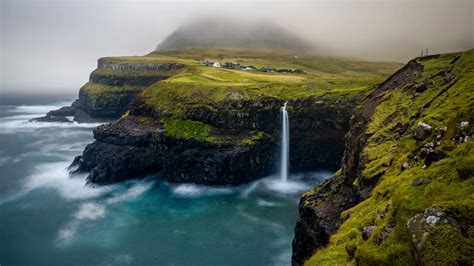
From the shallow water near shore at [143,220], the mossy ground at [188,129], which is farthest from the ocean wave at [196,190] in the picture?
the mossy ground at [188,129]

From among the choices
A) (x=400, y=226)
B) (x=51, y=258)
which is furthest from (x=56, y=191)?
(x=400, y=226)

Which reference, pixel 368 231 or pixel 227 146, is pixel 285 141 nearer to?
pixel 227 146

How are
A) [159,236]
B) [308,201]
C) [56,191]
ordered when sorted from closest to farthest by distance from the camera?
1. [308,201]
2. [159,236]
3. [56,191]

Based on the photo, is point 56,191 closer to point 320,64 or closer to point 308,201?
point 308,201

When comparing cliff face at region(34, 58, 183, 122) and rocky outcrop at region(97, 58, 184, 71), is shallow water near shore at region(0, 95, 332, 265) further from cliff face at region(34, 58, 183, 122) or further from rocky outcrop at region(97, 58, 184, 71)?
rocky outcrop at region(97, 58, 184, 71)

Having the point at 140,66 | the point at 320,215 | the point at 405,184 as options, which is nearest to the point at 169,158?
the point at 320,215

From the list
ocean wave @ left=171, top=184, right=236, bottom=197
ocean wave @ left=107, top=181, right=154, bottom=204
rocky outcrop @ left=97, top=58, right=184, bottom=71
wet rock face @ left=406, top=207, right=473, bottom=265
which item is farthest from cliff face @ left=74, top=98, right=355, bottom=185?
rocky outcrop @ left=97, top=58, right=184, bottom=71
